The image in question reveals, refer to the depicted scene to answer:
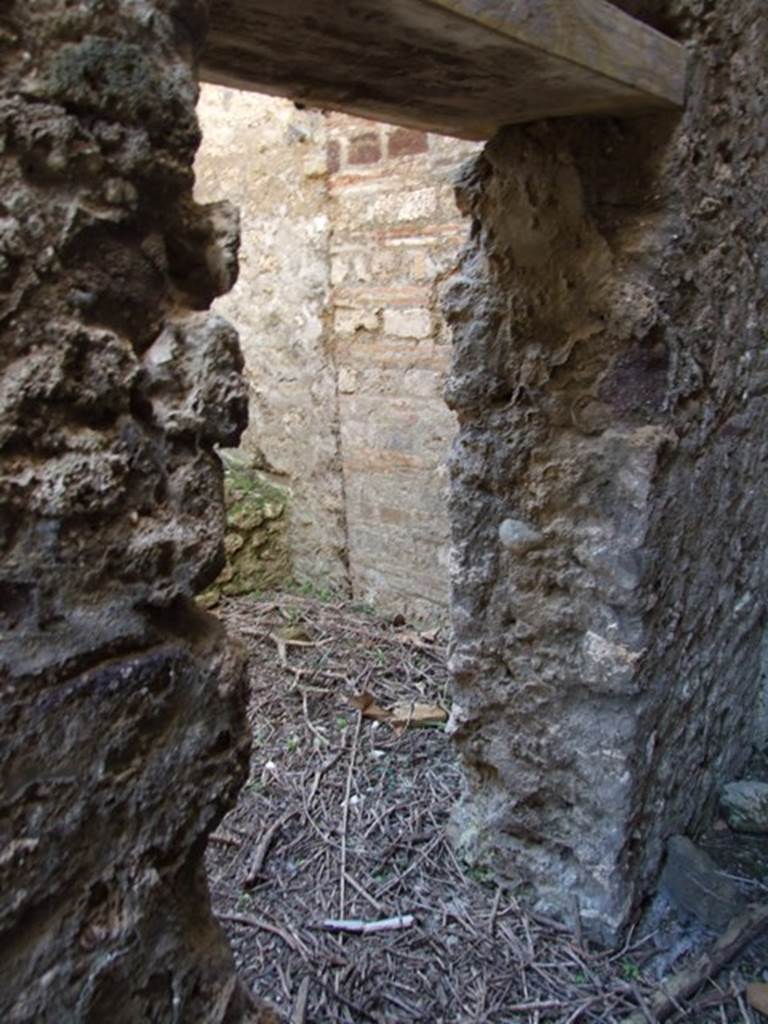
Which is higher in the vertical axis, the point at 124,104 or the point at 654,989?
the point at 124,104

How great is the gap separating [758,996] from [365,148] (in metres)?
3.10

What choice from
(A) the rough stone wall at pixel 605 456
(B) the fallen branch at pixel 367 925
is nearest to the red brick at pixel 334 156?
(A) the rough stone wall at pixel 605 456

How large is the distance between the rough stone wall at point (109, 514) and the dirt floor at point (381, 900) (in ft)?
3.33

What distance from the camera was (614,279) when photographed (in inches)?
74.2

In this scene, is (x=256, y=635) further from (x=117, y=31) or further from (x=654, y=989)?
(x=117, y=31)

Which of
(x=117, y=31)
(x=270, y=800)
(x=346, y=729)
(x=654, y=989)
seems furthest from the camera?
(x=346, y=729)

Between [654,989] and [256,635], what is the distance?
215 centimetres

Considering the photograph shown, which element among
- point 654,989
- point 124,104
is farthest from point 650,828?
point 124,104

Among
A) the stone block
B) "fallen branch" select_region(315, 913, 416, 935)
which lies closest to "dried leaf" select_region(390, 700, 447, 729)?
"fallen branch" select_region(315, 913, 416, 935)

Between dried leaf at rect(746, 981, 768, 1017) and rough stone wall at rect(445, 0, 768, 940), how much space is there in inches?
11.4

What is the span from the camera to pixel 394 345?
3723 millimetres

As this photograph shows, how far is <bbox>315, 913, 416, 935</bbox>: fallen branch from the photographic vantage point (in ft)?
7.31

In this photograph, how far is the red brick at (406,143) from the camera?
11.4 feet

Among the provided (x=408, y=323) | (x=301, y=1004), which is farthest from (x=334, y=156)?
(x=301, y=1004)
